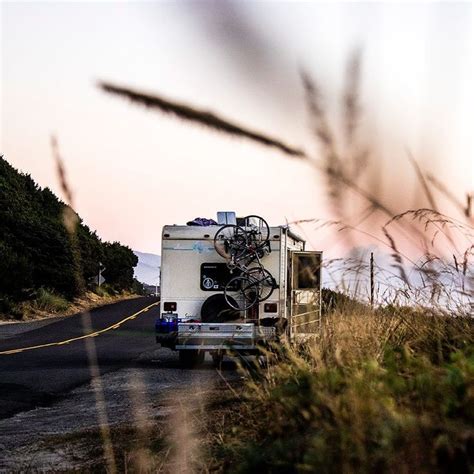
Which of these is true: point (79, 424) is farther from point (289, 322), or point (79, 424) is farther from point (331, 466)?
point (289, 322)

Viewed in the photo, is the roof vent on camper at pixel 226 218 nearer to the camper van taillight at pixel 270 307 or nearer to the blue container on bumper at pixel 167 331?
the camper van taillight at pixel 270 307

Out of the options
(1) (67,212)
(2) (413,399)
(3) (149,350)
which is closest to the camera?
(2) (413,399)

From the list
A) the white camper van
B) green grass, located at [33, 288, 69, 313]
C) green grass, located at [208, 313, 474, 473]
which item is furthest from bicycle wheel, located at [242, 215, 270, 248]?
green grass, located at [33, 288, 69, 313]

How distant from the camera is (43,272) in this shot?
44.2m

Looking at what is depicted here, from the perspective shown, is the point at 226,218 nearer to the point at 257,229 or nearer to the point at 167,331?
the point at 257,229

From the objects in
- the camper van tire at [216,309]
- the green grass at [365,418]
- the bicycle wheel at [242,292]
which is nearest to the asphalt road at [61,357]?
the camper van tire at [216,309]

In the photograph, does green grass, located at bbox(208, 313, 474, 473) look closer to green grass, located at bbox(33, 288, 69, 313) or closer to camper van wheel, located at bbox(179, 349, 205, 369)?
camper van wheel, located at bbox(179, 349, 205, 369)

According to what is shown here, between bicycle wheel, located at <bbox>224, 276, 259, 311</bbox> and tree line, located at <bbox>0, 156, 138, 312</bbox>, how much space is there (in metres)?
20.4

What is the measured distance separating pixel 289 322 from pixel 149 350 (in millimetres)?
6013

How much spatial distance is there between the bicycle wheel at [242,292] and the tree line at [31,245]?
67.1 feet

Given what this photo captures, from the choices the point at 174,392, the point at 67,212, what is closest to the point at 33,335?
the point at 174,392

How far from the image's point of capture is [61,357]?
19.6m

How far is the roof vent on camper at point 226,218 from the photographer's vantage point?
695 inches

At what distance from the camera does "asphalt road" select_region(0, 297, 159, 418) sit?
1306 centimetres
